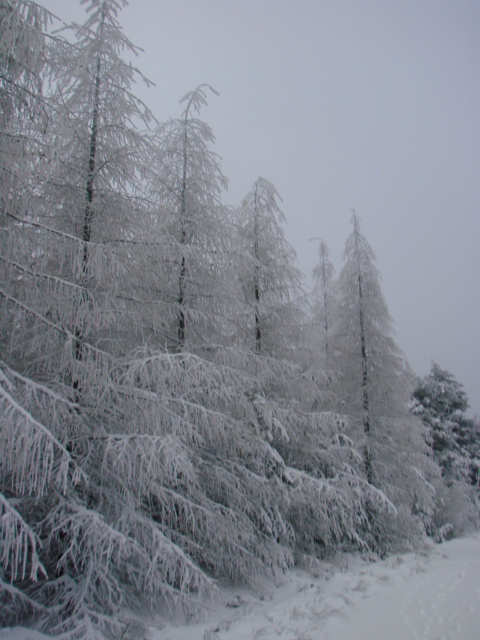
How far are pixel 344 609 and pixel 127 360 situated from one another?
491cm

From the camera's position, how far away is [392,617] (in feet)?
16.9

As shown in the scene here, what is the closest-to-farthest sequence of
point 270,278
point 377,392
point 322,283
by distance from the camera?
point 270,278
point 377,392
point 322,283

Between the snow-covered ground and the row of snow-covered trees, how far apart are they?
1.57 ft

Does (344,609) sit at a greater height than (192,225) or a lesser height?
lesser

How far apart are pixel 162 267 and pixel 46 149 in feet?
9.38

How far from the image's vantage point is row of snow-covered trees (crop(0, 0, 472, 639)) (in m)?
4.07

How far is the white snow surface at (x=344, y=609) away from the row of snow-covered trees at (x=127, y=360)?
42 centimetres

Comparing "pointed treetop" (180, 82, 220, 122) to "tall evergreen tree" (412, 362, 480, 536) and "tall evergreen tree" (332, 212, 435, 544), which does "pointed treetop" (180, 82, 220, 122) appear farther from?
"tall evergreen tree" (412, 362, 480, 536)

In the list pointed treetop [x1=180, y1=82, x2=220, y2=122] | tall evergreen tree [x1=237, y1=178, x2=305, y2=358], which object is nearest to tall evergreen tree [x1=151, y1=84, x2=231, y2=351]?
pointed treetop [x1=180, y1=82, x2=220, y2=122]

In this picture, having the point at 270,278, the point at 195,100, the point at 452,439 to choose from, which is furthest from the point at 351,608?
the point at 452,439

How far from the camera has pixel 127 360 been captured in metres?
5.32

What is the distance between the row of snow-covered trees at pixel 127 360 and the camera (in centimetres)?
407

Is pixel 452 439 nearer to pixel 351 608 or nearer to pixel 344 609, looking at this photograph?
pixel 351 608

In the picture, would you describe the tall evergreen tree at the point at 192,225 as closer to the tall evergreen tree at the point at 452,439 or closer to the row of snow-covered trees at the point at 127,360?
the row of snow-covered trees at the point at 127,360
